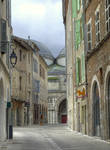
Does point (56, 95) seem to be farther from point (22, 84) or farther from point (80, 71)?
point (80, 71)

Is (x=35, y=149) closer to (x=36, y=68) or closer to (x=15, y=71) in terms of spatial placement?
(x=15, y=71)

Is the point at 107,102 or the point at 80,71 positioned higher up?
the point at 80,71

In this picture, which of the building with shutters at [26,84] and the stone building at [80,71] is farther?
the building with shutters at [26,84]

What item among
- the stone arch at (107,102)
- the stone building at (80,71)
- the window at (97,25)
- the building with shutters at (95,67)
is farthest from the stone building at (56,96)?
the stone arch at (107,102)

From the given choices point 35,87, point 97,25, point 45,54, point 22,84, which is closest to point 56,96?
point 45,54

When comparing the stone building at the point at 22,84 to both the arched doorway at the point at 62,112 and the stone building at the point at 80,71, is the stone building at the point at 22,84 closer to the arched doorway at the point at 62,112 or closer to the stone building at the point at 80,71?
the stone building at the point at 80,71

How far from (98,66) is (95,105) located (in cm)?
286

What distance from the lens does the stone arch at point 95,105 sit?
786 inches

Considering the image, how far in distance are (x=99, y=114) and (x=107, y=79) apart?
3.22 m

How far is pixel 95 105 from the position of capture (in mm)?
20922

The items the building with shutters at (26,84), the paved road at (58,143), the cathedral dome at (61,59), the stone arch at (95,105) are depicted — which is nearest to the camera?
the paved road at (58,143)

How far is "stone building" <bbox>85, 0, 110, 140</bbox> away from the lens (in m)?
17.1

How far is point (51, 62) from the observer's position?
85.9 m

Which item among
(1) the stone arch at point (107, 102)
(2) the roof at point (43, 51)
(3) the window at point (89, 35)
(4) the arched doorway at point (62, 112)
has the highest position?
(2) the roof at point (43, 51)
